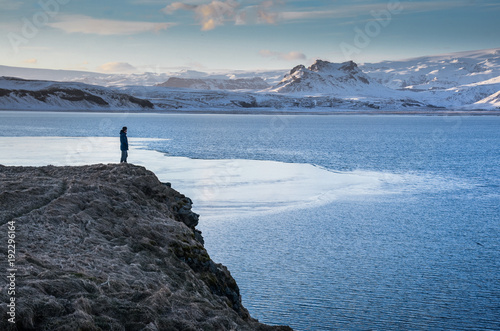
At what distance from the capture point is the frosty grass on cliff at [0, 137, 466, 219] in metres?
28.8

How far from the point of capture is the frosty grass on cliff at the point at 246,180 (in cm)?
Result: 2878

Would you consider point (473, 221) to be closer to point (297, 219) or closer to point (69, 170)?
point (297, 219)

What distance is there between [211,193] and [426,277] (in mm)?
16538

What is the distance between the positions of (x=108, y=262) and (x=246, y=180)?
82.4ft

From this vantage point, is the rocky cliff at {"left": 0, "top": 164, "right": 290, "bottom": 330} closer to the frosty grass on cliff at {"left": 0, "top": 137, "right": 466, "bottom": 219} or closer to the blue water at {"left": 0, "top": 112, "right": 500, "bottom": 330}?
the blue water at {"left": 0, "top": 112, "right": 500, "bottom": 330}

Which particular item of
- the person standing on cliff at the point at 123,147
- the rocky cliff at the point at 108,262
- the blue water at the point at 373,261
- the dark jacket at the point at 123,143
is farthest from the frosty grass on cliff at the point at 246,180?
the rocky cliff at the point at 108,262

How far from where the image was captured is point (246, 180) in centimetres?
3684

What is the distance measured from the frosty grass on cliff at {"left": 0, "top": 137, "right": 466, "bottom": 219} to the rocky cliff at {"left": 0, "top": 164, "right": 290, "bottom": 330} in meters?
8.44

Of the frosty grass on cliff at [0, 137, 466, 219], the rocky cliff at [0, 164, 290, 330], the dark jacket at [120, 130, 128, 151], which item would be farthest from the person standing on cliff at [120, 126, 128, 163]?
the rocky cliff at [0, 164, 290, 330]

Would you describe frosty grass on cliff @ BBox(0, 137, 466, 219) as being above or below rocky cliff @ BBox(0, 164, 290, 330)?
below

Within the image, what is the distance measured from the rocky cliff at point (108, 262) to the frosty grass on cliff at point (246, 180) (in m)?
8.44

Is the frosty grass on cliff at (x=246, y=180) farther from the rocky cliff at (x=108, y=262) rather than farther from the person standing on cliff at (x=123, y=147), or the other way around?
the rocky cliff at (x=108, y=262)

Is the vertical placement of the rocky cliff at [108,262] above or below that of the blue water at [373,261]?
above

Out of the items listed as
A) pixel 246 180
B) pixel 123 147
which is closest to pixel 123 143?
pixel 123 147
